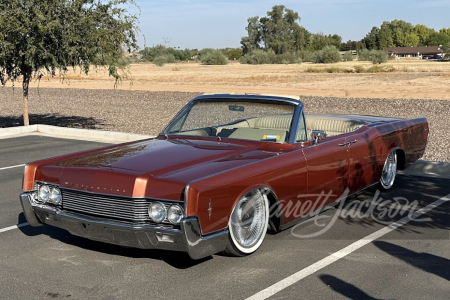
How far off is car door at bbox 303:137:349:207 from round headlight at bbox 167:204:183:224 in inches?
64.1

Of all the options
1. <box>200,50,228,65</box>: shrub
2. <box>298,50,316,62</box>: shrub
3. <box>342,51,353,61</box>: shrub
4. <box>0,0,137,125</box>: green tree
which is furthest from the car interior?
<box>298,50,316,62</box>: shrub

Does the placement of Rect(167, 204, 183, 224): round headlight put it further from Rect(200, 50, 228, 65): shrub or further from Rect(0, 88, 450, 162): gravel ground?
Rect(200, 50, 228, 65): shrub

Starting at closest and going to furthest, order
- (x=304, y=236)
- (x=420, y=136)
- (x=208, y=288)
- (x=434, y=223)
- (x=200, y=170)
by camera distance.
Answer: (x=208, y=288)
(x=200, y=170)
(x=304, y=236)
(x=434, y=223)
(x=420, y=136)

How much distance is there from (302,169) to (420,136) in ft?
10.8

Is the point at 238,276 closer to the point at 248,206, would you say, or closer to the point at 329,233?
the point at 248,206

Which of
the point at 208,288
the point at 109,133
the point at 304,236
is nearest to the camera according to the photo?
the point at 208,288

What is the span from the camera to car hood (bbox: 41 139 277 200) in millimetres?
4500

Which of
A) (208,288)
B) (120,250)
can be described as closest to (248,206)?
(208,288)

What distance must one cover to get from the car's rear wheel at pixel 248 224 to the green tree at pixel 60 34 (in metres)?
10.1

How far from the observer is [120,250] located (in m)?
5.23

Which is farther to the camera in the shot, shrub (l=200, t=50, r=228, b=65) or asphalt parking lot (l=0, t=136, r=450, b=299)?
shrub (l=200, t=50, r=228, b=65)

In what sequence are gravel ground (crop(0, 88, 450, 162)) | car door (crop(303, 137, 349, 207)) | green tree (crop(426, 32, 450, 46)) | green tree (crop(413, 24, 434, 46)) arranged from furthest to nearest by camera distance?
green tree (crop(413, 24, 434, 46)), green tree (crop(426, 32, 450, 46)), gravel ground (crop(0, 88, 450, 162)), car door (crop(303, 137, 349, 207))

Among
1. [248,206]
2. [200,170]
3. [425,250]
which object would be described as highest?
[200,170]

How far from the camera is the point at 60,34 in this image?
14242 mm
